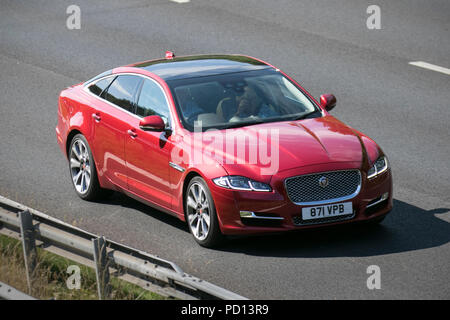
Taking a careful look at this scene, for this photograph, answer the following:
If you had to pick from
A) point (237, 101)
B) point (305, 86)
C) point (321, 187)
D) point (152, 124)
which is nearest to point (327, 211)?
point (321, 187)

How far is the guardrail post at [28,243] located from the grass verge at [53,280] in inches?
2.1

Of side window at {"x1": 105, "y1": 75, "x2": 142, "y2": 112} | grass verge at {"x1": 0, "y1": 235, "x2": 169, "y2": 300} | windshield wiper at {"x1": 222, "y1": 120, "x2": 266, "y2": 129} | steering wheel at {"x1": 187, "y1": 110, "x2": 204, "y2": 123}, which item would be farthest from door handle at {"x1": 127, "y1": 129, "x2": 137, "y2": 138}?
grass verge at {"x1": 0, "y1": 235, "x2": 169, "y2": 300}

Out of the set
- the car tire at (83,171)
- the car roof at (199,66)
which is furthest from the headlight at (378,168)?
the car tire at (83,171)

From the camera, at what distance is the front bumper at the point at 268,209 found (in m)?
8.89

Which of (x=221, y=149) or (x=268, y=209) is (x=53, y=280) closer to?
(x=221, y=149)

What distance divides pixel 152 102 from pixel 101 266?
3.22m

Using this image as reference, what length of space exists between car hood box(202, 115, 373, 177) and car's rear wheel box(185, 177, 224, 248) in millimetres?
369

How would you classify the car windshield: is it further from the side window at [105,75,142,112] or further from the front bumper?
the front bumper

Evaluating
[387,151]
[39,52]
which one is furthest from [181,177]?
[39,52]

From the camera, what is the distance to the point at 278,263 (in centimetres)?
891

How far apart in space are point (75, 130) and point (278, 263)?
395 cm

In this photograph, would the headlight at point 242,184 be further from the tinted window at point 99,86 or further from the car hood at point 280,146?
the tinted window at point 99,86

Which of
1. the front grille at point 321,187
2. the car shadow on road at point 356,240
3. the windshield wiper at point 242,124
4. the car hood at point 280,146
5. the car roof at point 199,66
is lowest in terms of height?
the car shadow on road at point 356,240
